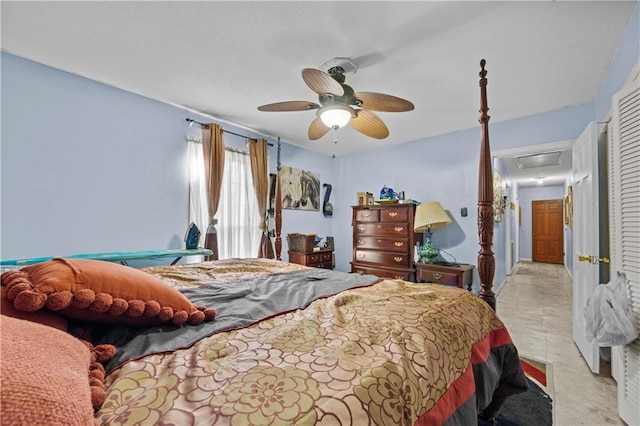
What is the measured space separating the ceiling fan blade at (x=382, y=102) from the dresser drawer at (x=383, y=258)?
2.17m

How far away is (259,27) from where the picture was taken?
6.07 ft

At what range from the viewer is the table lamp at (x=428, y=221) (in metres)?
3.53

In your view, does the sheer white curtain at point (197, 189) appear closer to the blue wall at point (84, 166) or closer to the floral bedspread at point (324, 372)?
the blue wall at point (84, 166)

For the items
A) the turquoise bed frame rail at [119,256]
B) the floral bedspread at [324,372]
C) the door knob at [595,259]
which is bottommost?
the floral bedspread at [324,372]

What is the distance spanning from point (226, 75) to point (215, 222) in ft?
5.37

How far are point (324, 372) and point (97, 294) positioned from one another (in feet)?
2.21

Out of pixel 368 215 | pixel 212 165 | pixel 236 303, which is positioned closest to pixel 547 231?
pixel 368 215

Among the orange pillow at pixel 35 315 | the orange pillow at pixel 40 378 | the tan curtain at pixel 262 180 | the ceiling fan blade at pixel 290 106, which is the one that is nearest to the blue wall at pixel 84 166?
the tan curtain at pixel 262 180

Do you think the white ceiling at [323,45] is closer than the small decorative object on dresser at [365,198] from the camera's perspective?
Yes

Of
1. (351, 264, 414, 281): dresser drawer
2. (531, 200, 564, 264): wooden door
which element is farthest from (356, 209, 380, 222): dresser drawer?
(531, 200, 564, 264): wooden door

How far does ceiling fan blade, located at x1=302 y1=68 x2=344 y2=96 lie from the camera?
171cm

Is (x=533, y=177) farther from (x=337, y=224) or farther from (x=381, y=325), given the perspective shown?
(x=381, y=325)

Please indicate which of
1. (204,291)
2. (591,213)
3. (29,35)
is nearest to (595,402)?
(591,213)

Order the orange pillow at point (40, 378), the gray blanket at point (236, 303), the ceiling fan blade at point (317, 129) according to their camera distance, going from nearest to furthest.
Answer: the orange pillow at point (40, 378) → the gray blanket at point (236, 303) → the ceiling fan blade at point (317, 129)
